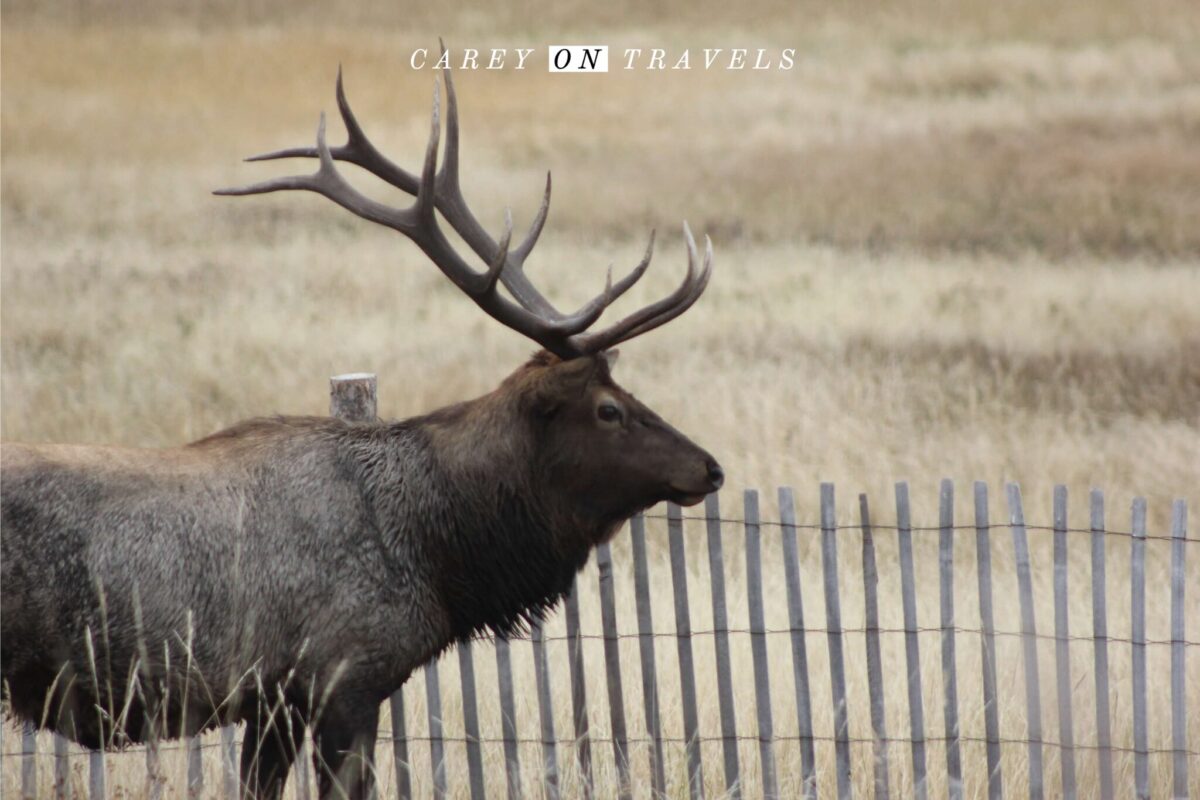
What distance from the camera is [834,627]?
568cm

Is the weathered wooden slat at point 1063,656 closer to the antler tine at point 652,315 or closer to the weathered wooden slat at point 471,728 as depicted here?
the antler tine at point 652,315

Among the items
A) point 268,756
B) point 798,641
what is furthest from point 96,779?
point 798,641

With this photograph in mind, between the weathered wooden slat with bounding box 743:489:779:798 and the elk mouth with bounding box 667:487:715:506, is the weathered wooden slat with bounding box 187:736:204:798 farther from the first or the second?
the weathered wooden slat with bounding box 743:489:779:798

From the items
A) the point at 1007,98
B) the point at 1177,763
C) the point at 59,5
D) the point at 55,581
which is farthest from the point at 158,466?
the point at 59,5

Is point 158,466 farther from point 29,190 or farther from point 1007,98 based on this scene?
point 1007,98

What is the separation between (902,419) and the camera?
10602 millimetres

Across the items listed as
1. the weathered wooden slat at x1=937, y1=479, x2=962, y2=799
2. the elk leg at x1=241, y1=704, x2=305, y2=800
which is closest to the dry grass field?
the weathered wooden slat at x1=937, y1=479, x2=962, y2=799

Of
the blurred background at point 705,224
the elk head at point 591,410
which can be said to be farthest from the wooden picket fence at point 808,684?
the blurred background at point 705,224

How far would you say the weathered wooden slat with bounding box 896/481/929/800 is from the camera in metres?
5.66

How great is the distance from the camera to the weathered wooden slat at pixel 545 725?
223 inches

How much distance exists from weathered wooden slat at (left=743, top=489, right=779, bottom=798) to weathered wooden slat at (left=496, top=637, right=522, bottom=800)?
83 centimetres

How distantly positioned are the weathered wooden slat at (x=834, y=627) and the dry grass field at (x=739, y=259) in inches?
8.8

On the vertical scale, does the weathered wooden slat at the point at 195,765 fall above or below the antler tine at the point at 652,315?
below

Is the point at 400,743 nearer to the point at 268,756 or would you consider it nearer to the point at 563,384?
the point at 268,756
